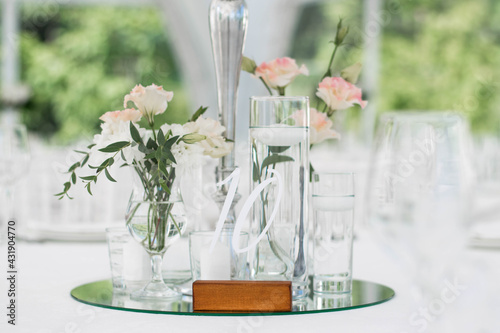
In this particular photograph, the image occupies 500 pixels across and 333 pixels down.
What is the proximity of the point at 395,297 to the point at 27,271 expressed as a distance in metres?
0.53

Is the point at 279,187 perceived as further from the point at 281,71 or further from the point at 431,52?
the point at 431,52

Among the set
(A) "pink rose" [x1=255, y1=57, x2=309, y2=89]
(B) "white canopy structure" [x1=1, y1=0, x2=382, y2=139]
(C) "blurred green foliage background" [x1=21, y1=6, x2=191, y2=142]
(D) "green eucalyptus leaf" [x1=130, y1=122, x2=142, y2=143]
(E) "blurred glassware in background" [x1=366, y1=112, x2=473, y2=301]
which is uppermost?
(C) "blurred green foliage background" [x1=21, y1=6, x2=191, y2=142]

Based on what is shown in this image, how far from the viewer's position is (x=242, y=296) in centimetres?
72

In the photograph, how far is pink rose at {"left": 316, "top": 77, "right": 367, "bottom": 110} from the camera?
2.88 feet

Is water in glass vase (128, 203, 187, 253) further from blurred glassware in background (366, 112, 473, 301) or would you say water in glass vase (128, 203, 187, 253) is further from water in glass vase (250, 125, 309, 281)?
blurred glassware in background (366, 112, 473, 301)

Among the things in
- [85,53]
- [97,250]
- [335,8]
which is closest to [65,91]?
[85,53]

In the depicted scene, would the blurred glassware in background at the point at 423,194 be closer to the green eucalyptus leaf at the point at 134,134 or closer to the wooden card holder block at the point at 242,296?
the wooden card holder block at the point at 242,296

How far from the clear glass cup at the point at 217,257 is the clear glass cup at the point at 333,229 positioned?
0.29 feet

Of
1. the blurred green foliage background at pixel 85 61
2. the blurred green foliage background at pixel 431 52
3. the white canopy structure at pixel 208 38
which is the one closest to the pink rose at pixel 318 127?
the white canopy structure at pixel 208 38

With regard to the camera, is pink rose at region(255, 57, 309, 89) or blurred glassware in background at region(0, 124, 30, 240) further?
blurred glassware in background at region(0, 124, 30, 240)

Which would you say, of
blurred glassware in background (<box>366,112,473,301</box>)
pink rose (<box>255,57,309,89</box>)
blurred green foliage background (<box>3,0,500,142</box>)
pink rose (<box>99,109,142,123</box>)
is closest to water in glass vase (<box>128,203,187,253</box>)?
pink rose (<box>99,109,142,123</box>)

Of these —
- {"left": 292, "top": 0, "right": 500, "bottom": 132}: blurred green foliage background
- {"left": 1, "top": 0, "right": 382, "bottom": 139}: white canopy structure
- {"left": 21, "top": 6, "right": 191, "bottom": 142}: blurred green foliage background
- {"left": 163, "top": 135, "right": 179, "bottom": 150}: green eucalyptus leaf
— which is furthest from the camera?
{"left": 21, "top": 6, "right": 191, "bottom": 142}: blurred green foliage background

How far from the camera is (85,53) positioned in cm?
952

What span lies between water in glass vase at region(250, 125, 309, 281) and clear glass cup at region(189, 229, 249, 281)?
3cm
